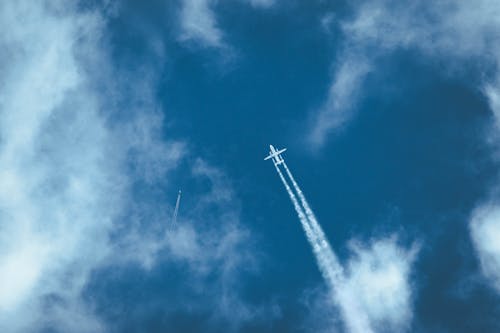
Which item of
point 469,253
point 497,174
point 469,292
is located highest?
point 497,174

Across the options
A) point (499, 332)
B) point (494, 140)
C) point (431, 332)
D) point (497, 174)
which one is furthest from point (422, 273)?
point (494, 140)

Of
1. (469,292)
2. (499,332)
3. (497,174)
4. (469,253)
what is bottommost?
(499,332)

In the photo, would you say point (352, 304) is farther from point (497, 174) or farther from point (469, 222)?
point (497, 174)

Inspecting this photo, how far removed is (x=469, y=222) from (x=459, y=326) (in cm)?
4701

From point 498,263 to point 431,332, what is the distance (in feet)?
141

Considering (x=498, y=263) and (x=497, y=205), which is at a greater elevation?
(x=497, y=205)

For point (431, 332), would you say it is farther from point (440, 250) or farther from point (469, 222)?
point (469, 222)

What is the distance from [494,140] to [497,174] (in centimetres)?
1559

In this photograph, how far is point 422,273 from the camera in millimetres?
199375

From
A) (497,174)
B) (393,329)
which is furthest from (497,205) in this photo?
(393,329)

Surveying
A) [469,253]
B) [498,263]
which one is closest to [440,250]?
[469,253]

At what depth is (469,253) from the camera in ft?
647

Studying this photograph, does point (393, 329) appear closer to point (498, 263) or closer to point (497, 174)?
point (498, 263)

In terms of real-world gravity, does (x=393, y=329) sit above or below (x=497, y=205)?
below
